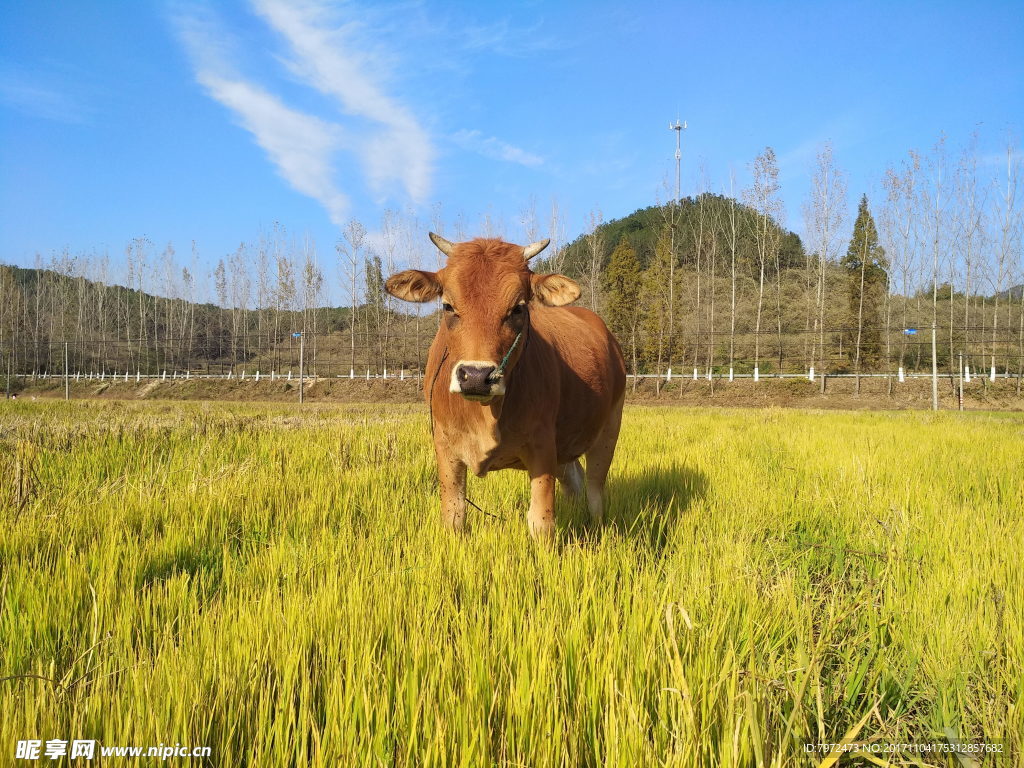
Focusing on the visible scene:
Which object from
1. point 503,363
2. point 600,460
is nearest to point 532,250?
point 503,363

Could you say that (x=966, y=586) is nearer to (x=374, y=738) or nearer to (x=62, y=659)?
(x=374, y=738)

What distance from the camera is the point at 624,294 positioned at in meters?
39.2

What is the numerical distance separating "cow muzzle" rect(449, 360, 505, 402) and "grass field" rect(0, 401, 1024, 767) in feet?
2.70

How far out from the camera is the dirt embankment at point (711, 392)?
81.6 ft

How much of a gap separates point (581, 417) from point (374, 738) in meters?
3.02

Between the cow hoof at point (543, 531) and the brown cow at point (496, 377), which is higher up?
the brown cow at point (496, 377)

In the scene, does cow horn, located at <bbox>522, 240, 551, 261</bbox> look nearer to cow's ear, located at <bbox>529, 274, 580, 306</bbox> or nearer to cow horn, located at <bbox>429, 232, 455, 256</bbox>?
cow's ear, located at <bbox>529, 274, 580, 306</bbox>

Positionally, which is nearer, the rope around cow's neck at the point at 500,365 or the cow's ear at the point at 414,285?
the rope around cow's neck at the point at 500,365

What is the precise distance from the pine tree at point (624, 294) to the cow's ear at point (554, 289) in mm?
34901

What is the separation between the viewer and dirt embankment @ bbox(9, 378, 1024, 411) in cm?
2488

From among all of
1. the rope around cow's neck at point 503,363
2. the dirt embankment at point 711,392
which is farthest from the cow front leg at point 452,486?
the dirt embankment at point 711,392

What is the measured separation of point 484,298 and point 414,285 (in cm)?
62

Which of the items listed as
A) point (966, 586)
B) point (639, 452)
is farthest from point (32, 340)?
point (966, 586)

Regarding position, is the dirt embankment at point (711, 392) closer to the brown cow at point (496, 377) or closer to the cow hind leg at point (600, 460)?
the cow hind leg at point (600, 460)
